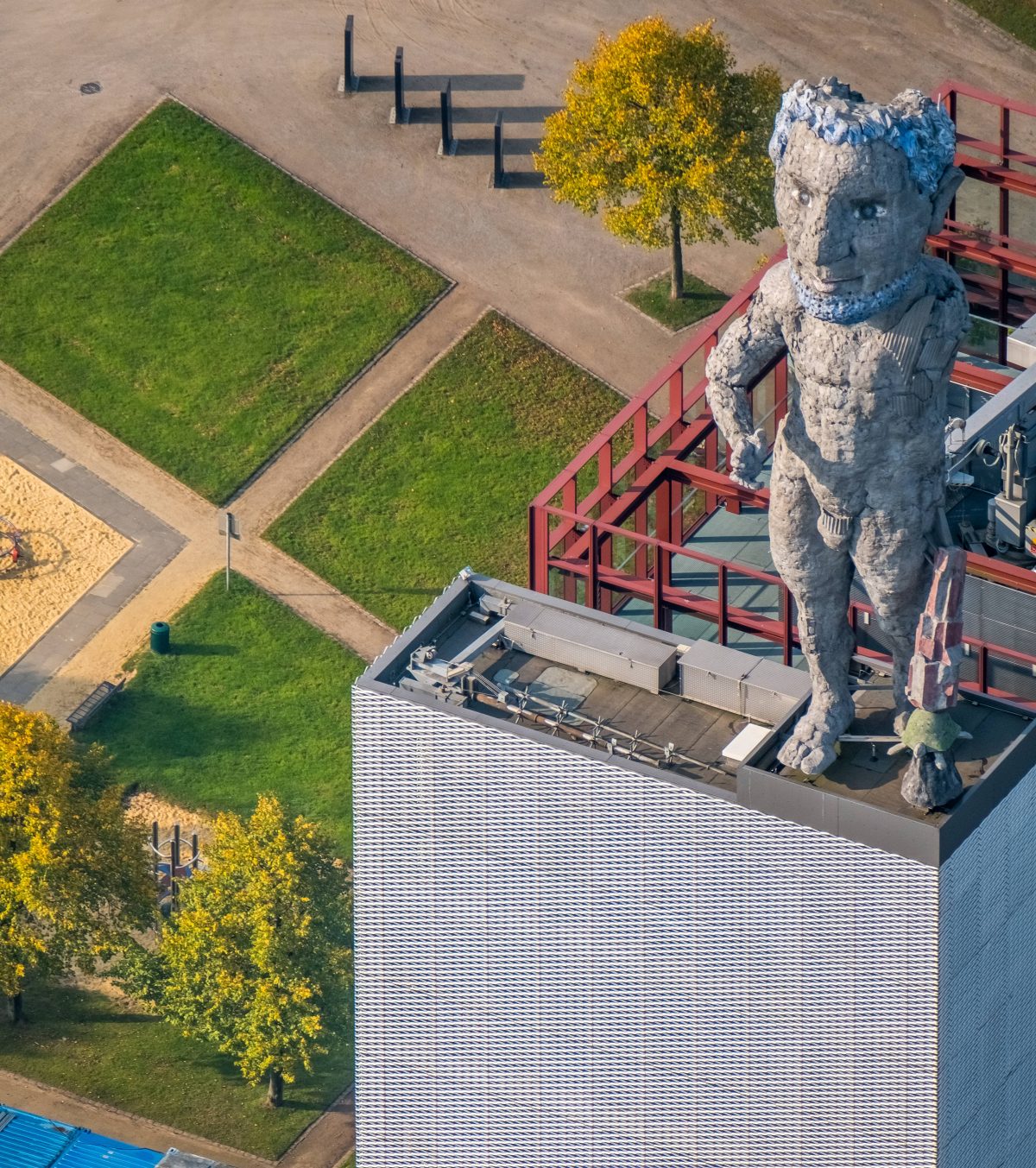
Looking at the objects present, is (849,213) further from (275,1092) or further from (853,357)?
(275,1092)

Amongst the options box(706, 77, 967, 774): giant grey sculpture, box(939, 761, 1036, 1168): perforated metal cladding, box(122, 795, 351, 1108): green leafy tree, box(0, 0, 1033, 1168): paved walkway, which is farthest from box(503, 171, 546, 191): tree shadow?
box(706, 77, 967, 774): giant grey sculpture

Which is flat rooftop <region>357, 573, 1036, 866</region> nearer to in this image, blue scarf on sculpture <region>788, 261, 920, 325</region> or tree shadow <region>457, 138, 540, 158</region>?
blue scarf on sculpture <region>788, 261, 920, 325</region>

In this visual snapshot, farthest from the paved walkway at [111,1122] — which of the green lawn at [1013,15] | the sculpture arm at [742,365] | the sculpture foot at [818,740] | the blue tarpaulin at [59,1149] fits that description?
the green lawn at [1013,15]

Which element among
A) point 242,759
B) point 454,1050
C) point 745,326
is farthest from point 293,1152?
Result: point 745,326

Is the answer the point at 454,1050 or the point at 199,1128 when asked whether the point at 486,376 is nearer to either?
the point at 199,1128

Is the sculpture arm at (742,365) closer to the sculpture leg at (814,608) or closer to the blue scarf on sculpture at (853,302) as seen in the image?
the blue scarf on sculpture at (853,302)
